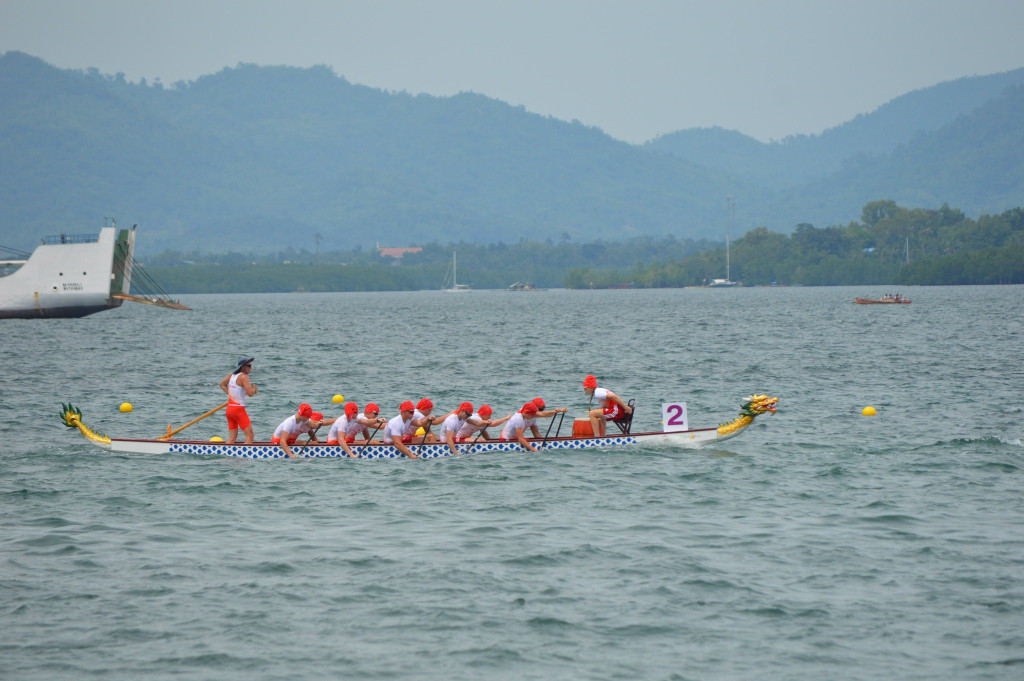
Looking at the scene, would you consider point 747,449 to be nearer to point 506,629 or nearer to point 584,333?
point 506,629

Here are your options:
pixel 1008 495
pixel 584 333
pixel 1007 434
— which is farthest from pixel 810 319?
pixel 1008 495

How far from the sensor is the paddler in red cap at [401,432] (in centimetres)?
2514

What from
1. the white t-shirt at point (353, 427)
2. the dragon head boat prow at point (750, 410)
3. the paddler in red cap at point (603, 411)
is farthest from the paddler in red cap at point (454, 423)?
the dragon head boat prow at point (750, 410)

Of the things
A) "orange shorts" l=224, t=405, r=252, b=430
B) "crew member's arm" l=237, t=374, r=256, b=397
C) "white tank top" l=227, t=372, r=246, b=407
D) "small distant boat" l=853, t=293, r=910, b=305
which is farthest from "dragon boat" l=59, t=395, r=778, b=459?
"small distant boat" l=853, t=293, r=910, b=305

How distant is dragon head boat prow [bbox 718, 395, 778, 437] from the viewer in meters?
24.3

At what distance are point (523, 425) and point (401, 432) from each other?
2.92 metres

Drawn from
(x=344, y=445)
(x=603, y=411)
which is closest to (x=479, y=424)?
(x=603, y=411)

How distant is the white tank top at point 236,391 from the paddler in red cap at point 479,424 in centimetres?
523

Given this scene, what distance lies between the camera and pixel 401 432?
2538cm

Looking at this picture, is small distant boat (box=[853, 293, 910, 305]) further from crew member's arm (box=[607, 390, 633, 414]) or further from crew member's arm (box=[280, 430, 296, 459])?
crew member's arm (box=[280, 430, 296, 459])

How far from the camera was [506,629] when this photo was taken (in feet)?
46.9

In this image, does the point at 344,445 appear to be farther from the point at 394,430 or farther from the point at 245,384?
the point at 245,384

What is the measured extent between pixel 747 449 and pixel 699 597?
1185cm

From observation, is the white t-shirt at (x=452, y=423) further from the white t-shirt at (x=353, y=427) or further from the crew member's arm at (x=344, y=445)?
the crew member's arm at (x=344, y=445)
